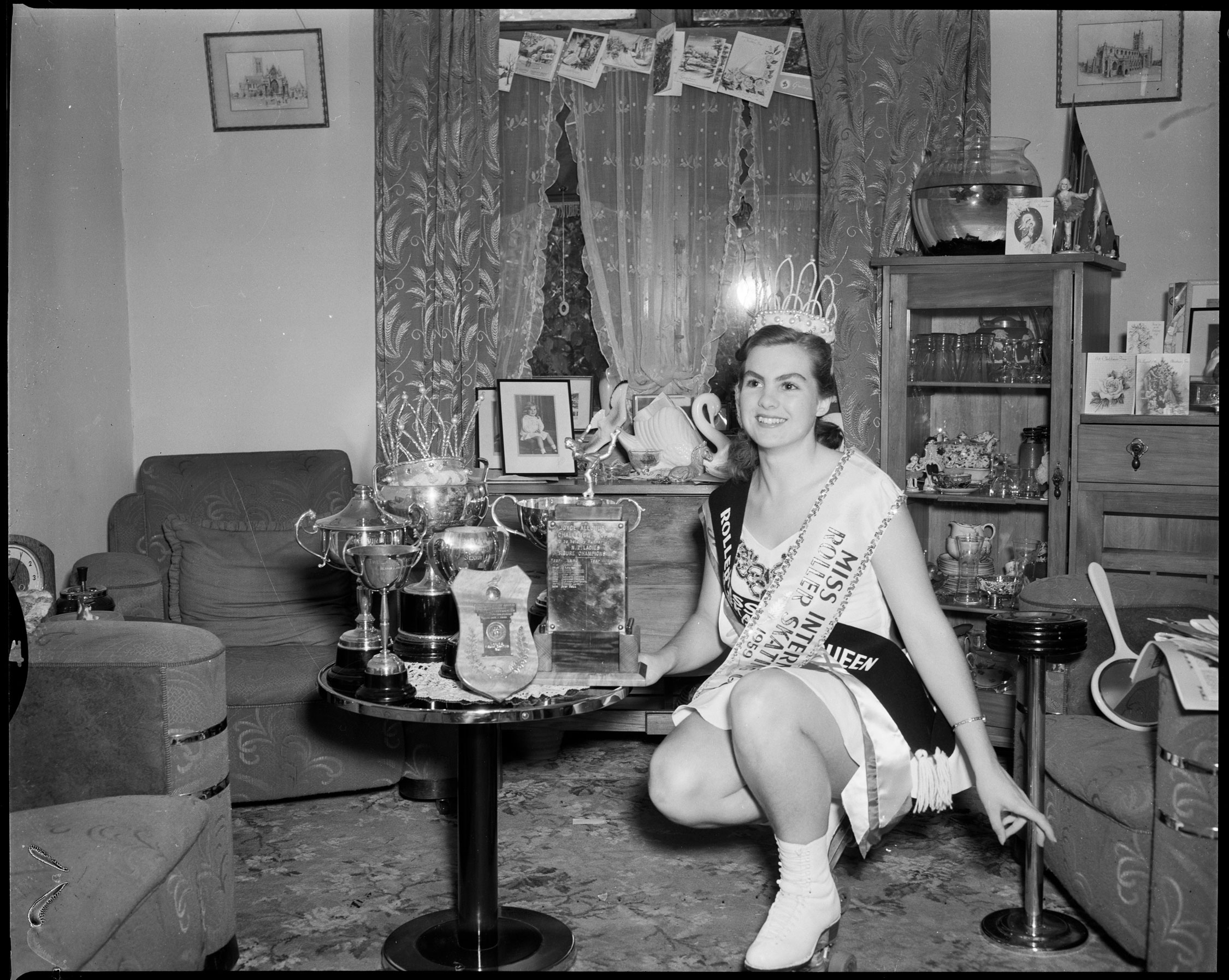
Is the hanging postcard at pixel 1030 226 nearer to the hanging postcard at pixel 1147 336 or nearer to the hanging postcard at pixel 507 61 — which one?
the hanging postcard at pixel 1147 336

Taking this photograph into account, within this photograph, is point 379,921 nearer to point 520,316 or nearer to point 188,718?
point 188,718

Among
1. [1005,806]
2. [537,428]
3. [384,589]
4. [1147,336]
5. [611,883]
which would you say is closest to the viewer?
[1005,806]

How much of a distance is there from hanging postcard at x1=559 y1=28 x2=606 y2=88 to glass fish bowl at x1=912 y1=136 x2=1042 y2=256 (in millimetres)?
1116

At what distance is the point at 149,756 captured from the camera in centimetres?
213

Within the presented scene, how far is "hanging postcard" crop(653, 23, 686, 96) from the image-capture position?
3.90 metres

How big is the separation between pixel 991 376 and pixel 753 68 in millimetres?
1257

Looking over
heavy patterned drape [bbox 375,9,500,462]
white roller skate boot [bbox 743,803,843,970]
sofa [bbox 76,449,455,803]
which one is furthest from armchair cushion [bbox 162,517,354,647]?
white roller skate boot [bbox 743,803,843,970]

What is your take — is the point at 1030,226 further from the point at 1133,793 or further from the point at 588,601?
the point at 588,601

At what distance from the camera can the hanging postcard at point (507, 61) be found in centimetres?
396

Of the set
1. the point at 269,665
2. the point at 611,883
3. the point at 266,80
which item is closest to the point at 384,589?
the point at 611,883

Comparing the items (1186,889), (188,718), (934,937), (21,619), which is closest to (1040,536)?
(934,937)

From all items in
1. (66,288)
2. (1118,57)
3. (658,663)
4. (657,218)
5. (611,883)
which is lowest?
(611,883)

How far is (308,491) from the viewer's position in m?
3.55

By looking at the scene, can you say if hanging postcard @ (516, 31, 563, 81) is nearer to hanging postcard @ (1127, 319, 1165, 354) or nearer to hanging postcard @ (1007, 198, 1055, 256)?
hanging postcard @ (1007, 198, 1055, 256)
